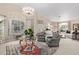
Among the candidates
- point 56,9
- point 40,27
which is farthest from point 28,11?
point 56,9

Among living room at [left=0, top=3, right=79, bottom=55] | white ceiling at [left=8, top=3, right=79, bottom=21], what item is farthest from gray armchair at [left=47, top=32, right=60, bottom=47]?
white ceiling at [left=8, top=3, right=79, bottom=21]

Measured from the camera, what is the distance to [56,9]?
7.00 ft

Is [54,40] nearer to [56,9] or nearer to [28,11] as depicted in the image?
[56,9]

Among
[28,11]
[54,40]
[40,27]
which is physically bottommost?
[54,40]

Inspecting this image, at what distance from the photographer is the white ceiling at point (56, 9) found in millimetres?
2105

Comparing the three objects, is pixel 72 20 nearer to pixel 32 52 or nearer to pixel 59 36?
pixel 59 36

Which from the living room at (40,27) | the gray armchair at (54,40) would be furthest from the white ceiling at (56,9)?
the gray armchair at (54,40)

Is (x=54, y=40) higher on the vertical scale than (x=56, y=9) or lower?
lower

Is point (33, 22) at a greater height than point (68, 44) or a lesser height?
greater

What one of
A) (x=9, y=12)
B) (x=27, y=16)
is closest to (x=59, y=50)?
(x=27, y=16)

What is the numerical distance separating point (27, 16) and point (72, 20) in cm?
76

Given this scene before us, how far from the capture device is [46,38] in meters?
2.18

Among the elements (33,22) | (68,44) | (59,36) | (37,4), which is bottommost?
(68,44)

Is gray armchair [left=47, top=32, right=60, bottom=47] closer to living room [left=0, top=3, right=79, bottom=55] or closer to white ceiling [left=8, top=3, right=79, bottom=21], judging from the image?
living room [left=0, top=3, right=79, bottom=55]
